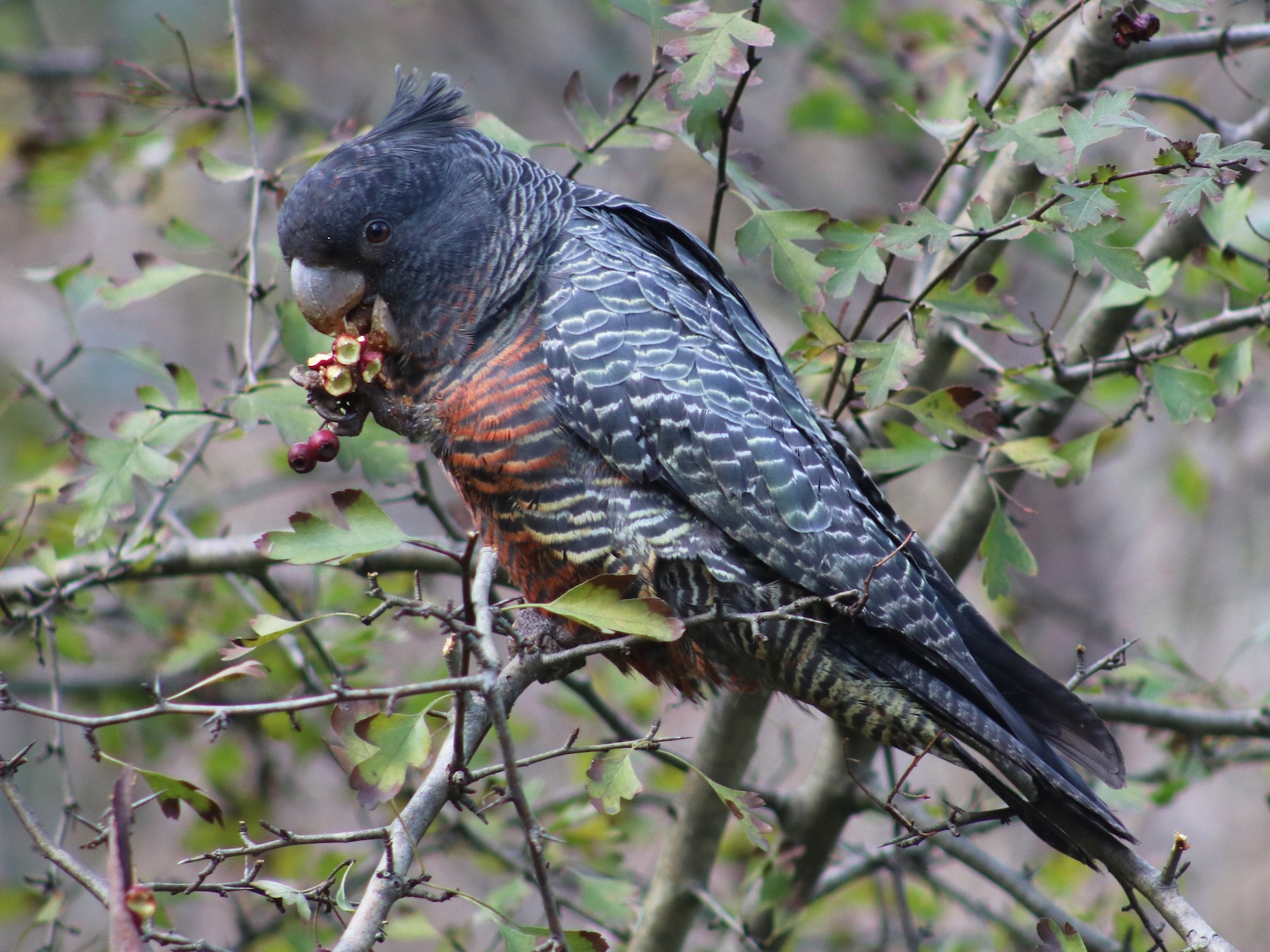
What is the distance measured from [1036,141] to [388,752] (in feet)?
6.86

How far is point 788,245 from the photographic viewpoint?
10.2 ft

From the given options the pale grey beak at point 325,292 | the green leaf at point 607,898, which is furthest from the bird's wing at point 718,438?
the green leaf at point 607,898

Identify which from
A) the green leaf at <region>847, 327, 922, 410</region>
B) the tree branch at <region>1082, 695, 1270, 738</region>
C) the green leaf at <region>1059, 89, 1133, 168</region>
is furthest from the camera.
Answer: the tree branch at <region>1082, 695, 1270, 738</region>

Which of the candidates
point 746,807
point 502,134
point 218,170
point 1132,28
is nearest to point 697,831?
point 746,807

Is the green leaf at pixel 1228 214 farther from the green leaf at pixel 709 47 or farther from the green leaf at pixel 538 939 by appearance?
the green leaf at pixel 538 939

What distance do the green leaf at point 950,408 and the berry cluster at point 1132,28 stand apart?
3.27 feet

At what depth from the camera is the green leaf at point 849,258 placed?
290 cm

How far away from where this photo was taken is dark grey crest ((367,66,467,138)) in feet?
11.9

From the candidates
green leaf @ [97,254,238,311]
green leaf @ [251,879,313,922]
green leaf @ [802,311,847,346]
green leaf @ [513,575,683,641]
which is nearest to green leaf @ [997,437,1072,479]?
green leaf @ [802,311,847,346]

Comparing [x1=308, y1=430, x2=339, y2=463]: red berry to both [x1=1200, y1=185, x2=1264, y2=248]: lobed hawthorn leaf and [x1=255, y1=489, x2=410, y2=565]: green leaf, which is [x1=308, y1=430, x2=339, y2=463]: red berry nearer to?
[x1=255, y1=489, x2=410, y2=565]: green leaf

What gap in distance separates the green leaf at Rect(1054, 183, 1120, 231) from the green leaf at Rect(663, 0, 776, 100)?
2.63ft

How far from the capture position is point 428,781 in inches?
91.1

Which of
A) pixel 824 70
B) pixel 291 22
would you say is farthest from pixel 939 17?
pixel 291 22

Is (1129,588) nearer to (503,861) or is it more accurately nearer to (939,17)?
(939,17)
